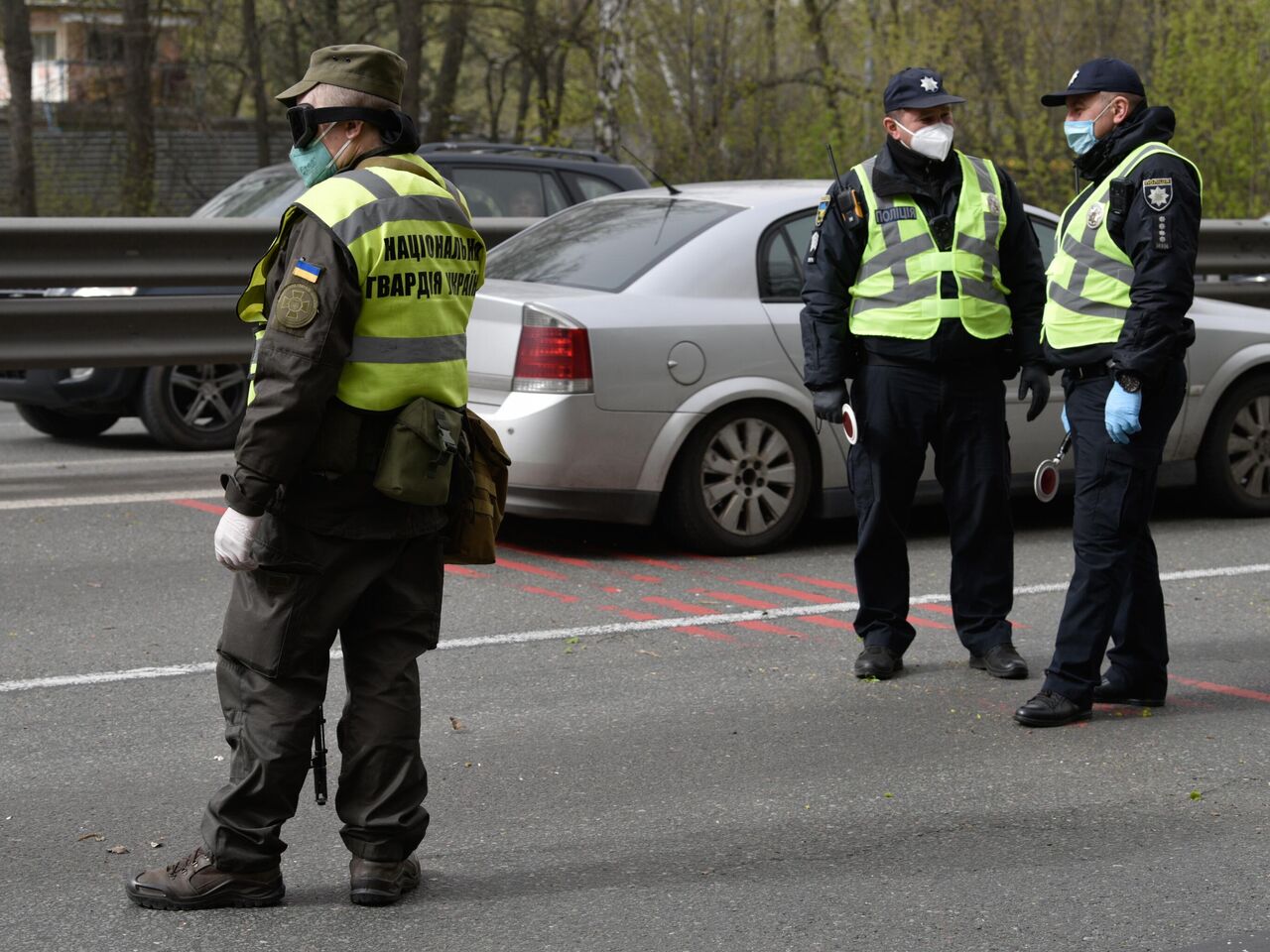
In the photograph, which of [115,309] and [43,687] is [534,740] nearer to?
[43,687]

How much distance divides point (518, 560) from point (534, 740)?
2598 millimetres

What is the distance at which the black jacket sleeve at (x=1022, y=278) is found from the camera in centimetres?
598

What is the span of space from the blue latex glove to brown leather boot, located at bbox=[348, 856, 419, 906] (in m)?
2.50

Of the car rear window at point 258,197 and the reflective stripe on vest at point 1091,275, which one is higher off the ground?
the car rear window at point 258,197

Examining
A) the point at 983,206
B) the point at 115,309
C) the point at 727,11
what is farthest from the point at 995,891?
the point at 727,11

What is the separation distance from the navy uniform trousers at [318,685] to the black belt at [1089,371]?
2.35 meters

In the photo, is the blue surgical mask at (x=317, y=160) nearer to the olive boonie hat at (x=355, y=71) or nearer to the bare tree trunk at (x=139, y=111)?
the olive boonie hat at (x=355, y=71)

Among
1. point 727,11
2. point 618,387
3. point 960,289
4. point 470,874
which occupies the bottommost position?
point 470,874

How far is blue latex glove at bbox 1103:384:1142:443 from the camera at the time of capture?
5.25 metres

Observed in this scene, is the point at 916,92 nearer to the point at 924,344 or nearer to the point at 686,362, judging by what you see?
the point at 924,344

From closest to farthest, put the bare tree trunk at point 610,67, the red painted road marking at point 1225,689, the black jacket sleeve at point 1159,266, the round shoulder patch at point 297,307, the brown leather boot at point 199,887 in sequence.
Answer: the round shoulder patch at point 297,307
the brown leather boot at point 199,887
the black jacket sleeve at point 1159,266
the red painted road marking at point 1225,689
the bare tree trunk at point 610,67

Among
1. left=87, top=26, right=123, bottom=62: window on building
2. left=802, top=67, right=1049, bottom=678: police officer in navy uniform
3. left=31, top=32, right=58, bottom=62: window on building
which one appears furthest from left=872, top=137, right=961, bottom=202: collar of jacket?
→ left=31, top=32, right=58, bottom=62: window on building

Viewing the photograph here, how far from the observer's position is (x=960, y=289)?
5832 mm

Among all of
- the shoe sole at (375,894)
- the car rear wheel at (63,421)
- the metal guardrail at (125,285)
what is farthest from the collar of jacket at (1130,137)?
the car rear wheel at (63,421)
